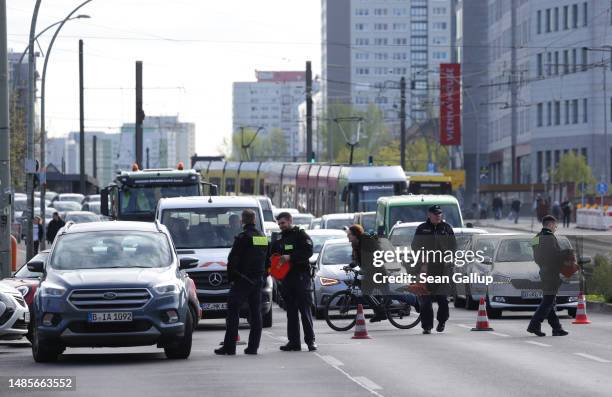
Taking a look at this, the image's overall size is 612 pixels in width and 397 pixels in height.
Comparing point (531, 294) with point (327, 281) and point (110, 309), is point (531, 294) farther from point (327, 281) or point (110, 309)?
point (110, 309)

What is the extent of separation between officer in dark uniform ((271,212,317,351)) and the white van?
4.97m

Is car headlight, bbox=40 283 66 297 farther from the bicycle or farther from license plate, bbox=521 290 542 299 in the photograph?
license plate, bbox=521 290 542 299

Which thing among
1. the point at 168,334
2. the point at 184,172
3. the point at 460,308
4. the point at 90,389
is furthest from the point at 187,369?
the point at 184,172

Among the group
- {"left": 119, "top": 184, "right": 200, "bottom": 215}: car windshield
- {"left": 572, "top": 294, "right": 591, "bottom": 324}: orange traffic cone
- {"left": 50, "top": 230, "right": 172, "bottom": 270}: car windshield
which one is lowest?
{"left": 572, "top": 294, "right": 591, "bottom": 324}: orange traffic cone

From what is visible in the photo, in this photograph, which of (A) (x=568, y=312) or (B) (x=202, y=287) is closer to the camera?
(B) (x=202, y=287)

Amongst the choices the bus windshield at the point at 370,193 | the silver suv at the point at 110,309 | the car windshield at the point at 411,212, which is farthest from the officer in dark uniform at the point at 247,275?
the bus windshield at the point at 370,193

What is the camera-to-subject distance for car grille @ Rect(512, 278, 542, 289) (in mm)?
28297

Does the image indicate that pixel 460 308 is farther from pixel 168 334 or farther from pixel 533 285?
pixel 168 334

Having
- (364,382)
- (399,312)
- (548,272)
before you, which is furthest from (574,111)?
(364,382)

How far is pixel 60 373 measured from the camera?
16953 millimetres

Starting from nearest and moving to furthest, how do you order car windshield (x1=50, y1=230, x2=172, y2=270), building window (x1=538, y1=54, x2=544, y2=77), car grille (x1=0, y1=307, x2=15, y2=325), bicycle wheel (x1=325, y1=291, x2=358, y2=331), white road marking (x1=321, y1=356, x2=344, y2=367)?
white road marking (x1=321, y1=356, x2=344, y2=367) < car windshield (x1=50, y1=230, x2=172, y2=270) < car grille (x1=0, y1=307, x2=15, y2=325) < bicycle wheel (x1=325, y1=291, x2=358, y2=331) < building window (x1=538, y1=54, x2=544, y2=77)

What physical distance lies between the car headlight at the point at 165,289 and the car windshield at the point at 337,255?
1154 cm

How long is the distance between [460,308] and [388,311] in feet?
24.7

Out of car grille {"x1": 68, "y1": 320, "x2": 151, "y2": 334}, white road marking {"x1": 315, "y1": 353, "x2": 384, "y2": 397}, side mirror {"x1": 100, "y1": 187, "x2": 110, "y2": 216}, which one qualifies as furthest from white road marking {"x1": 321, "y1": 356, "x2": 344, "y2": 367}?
side mirror {"x1": 100, "y1": 187, "x2": 110, "y2": 216}
